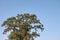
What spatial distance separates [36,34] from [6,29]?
774 cm

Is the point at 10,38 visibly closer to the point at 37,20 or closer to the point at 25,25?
→ the point at 25,25

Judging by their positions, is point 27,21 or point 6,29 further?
point 6,29

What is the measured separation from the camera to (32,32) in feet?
120

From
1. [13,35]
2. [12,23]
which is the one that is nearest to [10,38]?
[13,35]

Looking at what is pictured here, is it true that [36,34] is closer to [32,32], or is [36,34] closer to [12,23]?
[32,32]

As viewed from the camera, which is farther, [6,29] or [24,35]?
[6,29]

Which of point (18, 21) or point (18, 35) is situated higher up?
point (18, 21)

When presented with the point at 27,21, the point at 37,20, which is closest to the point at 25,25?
the point at 27,21

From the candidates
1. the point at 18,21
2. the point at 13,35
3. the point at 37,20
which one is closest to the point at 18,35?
the point at 13,35

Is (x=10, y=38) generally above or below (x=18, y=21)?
below

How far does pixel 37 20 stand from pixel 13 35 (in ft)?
22.9

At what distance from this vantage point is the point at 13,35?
3556 centimetres

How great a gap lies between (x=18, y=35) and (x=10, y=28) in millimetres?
Answer: 2909

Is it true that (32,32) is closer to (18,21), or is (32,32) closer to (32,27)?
(32,27)
